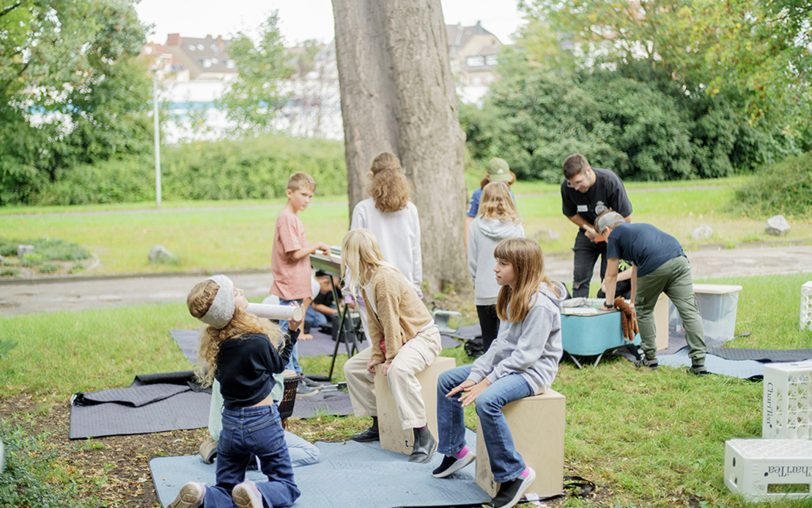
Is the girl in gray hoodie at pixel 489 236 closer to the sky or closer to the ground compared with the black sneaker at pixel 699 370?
closer to the sky

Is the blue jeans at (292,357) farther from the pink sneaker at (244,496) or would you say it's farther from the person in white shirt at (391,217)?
the pink sneaker at (244,496)

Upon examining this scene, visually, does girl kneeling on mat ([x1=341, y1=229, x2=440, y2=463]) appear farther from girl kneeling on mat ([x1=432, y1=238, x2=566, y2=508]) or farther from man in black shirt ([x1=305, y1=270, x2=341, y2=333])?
man in black shirt ([x1=305, y1=270, x2=341, y2=333])

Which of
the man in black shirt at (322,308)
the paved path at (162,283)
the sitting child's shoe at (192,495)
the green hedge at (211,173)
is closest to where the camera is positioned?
the sitting child's shoe at (192,495)

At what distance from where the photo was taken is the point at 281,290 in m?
7.19

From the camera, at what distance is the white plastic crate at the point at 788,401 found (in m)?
5.16

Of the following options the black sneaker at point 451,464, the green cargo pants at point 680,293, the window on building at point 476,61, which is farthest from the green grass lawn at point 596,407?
the window on building at point 476,61

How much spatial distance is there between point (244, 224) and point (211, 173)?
5.54 metres

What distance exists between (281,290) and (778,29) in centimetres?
979

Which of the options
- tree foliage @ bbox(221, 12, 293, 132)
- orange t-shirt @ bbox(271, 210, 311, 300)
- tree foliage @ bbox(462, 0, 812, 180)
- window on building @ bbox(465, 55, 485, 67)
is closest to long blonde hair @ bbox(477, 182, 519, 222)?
orange t-shirt @ bbox(271, 210, 311, 300)

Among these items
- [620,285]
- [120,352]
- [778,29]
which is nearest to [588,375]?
[620,285]

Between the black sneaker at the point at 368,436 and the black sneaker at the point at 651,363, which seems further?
the black sneaker at the point at 651,363

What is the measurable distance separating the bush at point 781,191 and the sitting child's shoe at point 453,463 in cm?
1265

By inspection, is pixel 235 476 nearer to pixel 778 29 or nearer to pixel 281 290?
pixel 281 290

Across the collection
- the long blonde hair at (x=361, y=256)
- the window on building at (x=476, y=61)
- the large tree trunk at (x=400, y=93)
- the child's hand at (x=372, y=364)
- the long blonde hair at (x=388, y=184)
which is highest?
the window on building at (x=476, y=61)
